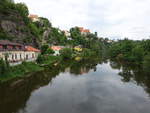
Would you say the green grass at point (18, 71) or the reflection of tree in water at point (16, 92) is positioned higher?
the green grass at point (18, 71)

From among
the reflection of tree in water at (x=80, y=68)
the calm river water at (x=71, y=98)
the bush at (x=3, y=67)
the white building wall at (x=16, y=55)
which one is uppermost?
the white building wall at (x=16, y=55)

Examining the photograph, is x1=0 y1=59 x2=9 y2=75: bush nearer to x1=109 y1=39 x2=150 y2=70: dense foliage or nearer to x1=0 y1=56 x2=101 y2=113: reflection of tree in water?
x1=0 y1=56 x2=101 y2=113: reflection of tree in water

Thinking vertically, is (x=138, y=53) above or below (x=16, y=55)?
above

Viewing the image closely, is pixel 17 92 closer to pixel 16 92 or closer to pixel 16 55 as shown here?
pixel 16 92

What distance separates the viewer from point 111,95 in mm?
22891

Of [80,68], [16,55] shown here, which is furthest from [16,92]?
[80,68]

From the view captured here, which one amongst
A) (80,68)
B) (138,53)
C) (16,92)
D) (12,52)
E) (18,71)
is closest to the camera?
(16,92)

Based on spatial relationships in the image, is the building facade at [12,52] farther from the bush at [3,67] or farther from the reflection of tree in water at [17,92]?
the reflection of tree in water at [17,92]

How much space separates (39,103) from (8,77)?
11.4 metres

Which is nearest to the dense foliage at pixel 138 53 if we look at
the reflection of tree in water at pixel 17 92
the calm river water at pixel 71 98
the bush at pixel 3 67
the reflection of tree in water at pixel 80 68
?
the calm river water at pixel 71 98

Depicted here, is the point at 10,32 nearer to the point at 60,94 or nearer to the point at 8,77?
the point at 8,77

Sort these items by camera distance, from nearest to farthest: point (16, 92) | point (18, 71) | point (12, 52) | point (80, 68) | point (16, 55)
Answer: point (16, 92) → point (18, 71) → point (12, 52) → point (16, 55) → point (80, 68)

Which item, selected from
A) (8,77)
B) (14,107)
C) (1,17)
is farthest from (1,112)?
(1,17)

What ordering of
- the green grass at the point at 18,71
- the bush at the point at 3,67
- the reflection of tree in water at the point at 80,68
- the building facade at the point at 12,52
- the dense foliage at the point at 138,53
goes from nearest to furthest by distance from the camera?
the bush at the point at 3,67
the green grass at the point at 18,71
the building facade at the point at 12,52
the dense foliage at the point at 138,53
the reflection of tree in water at the point at 80,68
